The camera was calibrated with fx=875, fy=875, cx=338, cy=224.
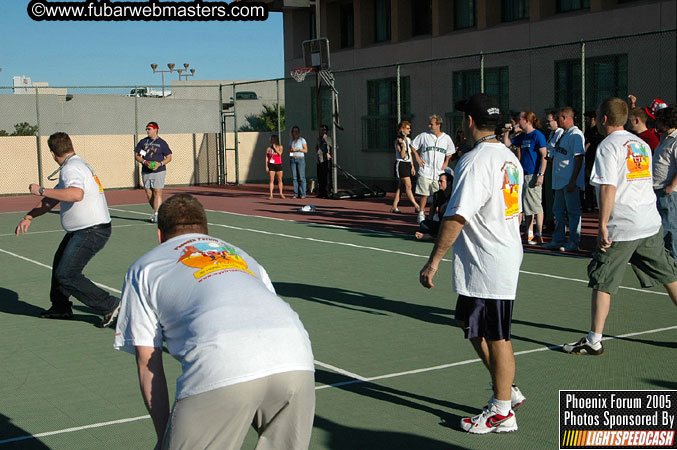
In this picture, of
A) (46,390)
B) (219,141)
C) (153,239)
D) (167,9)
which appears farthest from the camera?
(219,141)

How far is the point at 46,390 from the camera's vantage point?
643cm

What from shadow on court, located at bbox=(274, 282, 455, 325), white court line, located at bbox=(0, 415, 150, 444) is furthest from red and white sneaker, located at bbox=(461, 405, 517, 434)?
shadow on court, located at bbox=(274, 282, 455, 325)

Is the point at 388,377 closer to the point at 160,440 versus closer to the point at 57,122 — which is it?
the point at 160,440

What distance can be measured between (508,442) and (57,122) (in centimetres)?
4719

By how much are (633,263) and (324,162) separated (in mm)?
16998

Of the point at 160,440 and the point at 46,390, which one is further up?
the point at 160,440

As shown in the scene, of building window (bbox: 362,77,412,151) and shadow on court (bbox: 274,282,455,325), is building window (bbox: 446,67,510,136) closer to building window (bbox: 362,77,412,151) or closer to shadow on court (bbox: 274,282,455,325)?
building window (bbox: 362,77,412,151)

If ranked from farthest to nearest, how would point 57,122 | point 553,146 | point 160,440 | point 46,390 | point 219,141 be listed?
point 57,122, point 219,141, point 553,146, point 46,390, point 160,440

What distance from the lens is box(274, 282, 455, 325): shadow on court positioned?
8.73 metres

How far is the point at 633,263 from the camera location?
7.22m

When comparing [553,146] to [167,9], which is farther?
[167,9]

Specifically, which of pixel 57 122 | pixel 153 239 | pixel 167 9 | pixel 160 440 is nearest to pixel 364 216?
pixel 153 239

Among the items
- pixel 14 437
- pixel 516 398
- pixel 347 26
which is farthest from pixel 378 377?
pixel 347 26

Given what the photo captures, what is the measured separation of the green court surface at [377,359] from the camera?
5.48 m
